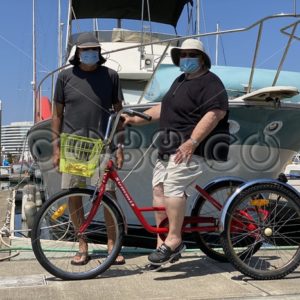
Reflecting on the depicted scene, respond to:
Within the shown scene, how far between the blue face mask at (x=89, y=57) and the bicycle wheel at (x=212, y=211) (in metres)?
1.35

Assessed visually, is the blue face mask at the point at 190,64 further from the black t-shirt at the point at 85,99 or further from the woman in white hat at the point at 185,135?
the black t-shirt at the point at 85,99

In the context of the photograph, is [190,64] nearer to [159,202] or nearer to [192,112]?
[192,112]

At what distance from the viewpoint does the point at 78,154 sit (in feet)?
11.7

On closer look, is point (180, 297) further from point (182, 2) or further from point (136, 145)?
point (182, 2)

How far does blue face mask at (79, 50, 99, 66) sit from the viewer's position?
394 centimetres

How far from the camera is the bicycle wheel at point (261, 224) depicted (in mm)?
3596

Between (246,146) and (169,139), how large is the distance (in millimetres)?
2905

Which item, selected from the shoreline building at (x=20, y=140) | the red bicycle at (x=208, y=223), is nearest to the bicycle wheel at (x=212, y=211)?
the red bicycle at (x=208, y=223)

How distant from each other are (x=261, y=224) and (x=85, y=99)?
1619 mm

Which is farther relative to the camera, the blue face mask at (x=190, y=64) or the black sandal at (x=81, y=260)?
the black sandal at (x=81, y=260)

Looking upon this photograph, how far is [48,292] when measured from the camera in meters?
3.28

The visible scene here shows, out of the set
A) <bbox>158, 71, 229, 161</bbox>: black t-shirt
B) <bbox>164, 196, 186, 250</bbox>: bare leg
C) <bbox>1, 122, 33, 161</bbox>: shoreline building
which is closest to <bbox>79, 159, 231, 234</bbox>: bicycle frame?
<bbox>164, 196, 186, 250</bbox>: bare leg

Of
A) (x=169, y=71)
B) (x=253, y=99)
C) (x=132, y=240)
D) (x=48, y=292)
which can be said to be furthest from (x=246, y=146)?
(x=48, y=292)

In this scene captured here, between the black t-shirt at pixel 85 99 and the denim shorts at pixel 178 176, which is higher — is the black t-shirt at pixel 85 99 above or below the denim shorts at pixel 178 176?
above
